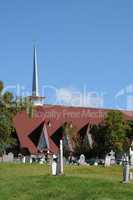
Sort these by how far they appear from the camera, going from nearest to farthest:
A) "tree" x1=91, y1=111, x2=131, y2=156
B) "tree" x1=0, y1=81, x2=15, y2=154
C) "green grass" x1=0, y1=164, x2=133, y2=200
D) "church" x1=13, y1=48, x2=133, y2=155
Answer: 1. "green grass" x1=0, y1=164, x2=133, y2=200
2. "tree" x1=0, y1=81, x2=15, y2=154
3. "tree" x1=91, y1=111, x2=131, y2=156
4. "church" x1=13, y1=48, x2=133, y2=155

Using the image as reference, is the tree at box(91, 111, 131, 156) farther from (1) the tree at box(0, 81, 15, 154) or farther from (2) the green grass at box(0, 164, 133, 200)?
(2) the green grass at box(0, 164, 133, 200)

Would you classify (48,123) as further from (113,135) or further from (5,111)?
(5,111)

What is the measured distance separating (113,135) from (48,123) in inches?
598

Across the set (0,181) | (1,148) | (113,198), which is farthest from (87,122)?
(113,198)

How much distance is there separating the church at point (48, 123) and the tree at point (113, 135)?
16.4ft

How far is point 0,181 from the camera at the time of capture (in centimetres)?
2647

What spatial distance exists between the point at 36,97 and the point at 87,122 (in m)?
8.94

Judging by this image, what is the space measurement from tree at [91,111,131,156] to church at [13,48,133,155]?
5.01m

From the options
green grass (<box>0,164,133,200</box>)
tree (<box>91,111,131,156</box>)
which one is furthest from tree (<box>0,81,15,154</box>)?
green grass (<box>0,164,133,200</box>)

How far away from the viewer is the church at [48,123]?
263 ft

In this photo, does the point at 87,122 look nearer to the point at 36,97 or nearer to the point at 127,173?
the point at 36,97

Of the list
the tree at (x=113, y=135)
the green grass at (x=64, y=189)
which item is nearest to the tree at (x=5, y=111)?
the tree at (x=113, y=135)

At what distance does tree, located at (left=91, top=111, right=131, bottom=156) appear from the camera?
70000 mm

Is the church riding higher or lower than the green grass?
higher
